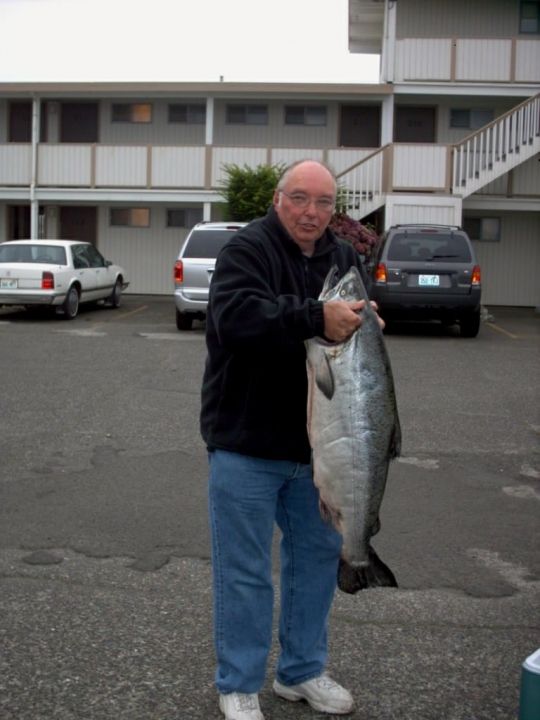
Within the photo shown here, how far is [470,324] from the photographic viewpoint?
617 inches

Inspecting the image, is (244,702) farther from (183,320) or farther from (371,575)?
(183,320)

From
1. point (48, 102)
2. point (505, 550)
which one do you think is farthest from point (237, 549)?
point (48, 102)

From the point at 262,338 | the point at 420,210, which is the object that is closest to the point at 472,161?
the point at 420,210

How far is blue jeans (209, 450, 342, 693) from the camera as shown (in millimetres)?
3238

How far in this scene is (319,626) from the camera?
11.4 ft

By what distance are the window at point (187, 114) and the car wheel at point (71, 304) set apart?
983cm

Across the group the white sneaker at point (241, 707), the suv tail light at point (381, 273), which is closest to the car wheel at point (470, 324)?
the suv tail light at point (381, 273)

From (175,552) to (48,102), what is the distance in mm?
23461

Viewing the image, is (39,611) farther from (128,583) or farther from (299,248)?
(299,248)

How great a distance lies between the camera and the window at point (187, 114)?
1031 inches

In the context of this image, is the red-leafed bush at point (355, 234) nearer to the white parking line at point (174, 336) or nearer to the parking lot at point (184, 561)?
the white parking line at point (174, 336)

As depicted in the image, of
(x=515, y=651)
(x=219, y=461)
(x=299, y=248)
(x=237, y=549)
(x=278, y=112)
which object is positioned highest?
(x=278, y=112)

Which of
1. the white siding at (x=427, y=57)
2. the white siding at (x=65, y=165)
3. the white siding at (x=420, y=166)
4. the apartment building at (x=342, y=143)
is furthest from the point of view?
the white siding at (x=65, y=165)

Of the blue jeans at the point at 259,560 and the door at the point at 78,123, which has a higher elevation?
the door at the point at 78,123
